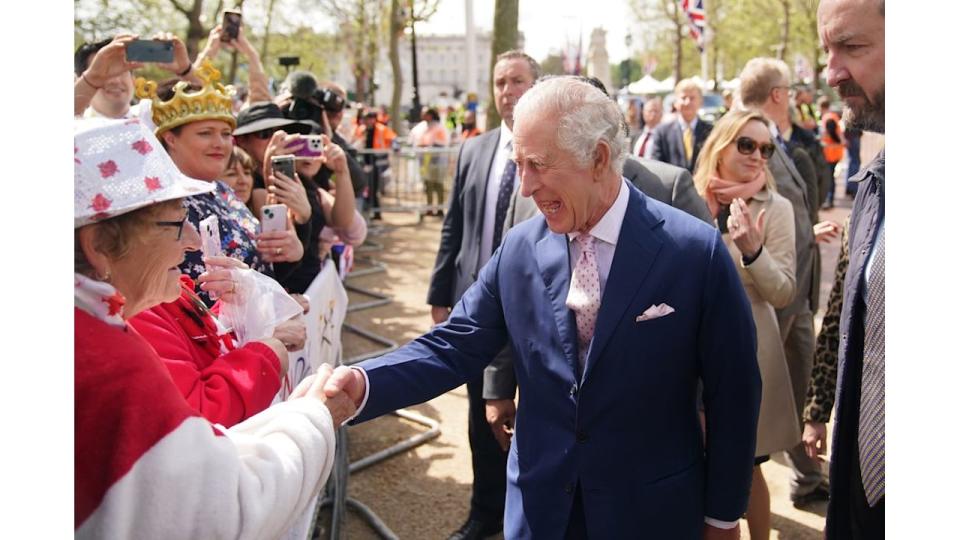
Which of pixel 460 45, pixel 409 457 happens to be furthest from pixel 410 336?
pixel 460 45

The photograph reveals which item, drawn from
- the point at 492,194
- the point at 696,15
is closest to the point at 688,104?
the point at 492,194

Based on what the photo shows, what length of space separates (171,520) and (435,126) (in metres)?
15.9

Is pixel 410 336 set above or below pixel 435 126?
below

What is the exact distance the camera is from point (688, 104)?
26.8ft

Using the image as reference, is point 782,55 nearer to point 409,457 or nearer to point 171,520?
point 409,457

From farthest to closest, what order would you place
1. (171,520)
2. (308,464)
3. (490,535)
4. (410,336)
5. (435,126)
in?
(435,126) → (410,336) → (490,535) → (308,464) → (171,520)

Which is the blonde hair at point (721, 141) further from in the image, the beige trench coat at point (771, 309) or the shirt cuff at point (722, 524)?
the shirt cuff at point (722, 524)

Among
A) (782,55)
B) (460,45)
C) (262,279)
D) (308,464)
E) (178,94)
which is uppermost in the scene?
(460,45)

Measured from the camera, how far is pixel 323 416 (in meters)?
1.80

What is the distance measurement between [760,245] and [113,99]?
3.83 metres

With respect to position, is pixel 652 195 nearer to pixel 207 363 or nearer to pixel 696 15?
pixel 207 363

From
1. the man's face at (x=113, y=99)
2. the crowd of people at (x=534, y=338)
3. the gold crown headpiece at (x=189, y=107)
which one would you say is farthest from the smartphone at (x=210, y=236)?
the man's face at (x=113, y=99)

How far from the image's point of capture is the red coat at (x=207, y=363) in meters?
1.98

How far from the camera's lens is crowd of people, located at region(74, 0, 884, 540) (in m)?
1.40
